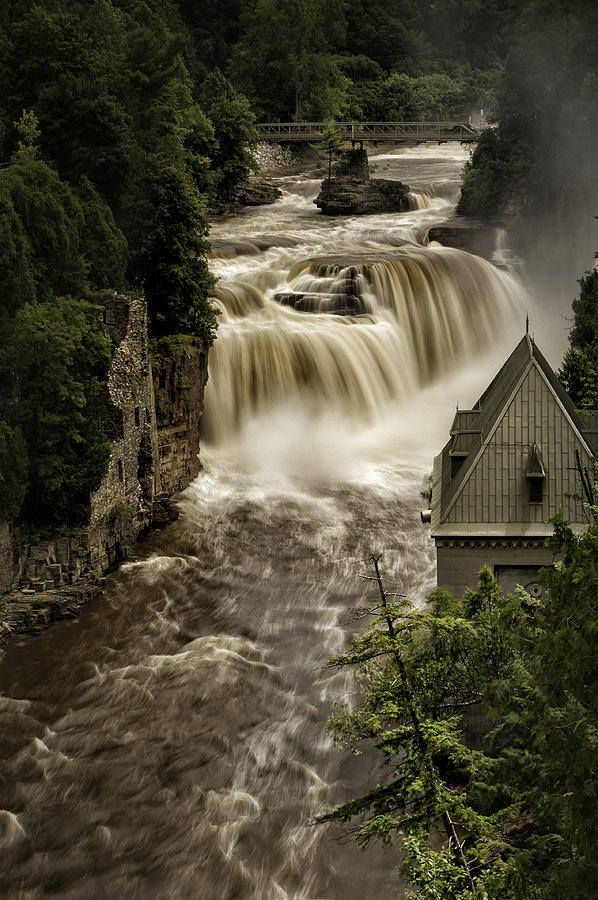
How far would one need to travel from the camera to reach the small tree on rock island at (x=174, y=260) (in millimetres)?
42500

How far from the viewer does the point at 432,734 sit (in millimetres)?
15242

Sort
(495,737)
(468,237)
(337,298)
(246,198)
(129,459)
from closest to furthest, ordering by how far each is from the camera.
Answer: (495,737) → (129,459) → (337,298) → (468,237) → (246,198)

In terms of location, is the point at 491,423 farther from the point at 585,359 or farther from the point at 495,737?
the point at 585,359

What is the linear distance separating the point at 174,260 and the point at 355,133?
168ft

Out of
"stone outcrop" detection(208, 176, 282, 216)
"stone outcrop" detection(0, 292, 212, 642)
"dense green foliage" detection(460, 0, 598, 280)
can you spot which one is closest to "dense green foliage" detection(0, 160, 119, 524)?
"stone outcrop" detection(0, 292, 212, 642)

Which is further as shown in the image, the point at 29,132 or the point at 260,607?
the point at 29,132

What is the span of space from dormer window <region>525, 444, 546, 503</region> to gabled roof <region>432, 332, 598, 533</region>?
122 mm

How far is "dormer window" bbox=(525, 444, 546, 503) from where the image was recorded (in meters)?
24.4

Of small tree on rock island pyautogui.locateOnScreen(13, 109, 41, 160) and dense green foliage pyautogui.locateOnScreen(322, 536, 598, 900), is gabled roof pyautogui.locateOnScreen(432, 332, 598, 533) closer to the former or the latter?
dense green foliage pyautogui.locateOnScreen(322, 536, 598, 900)

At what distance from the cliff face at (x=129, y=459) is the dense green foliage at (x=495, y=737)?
1360 cm

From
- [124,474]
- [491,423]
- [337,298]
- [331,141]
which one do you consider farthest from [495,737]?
→ [331,141]

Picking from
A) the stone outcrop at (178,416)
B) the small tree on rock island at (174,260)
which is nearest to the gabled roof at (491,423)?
the stone outcrop at (178,416)

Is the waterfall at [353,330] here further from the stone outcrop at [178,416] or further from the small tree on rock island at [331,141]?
the small tree on rock island at [331,141]

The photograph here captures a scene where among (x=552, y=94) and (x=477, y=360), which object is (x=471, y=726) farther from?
(x=552, y=94)
